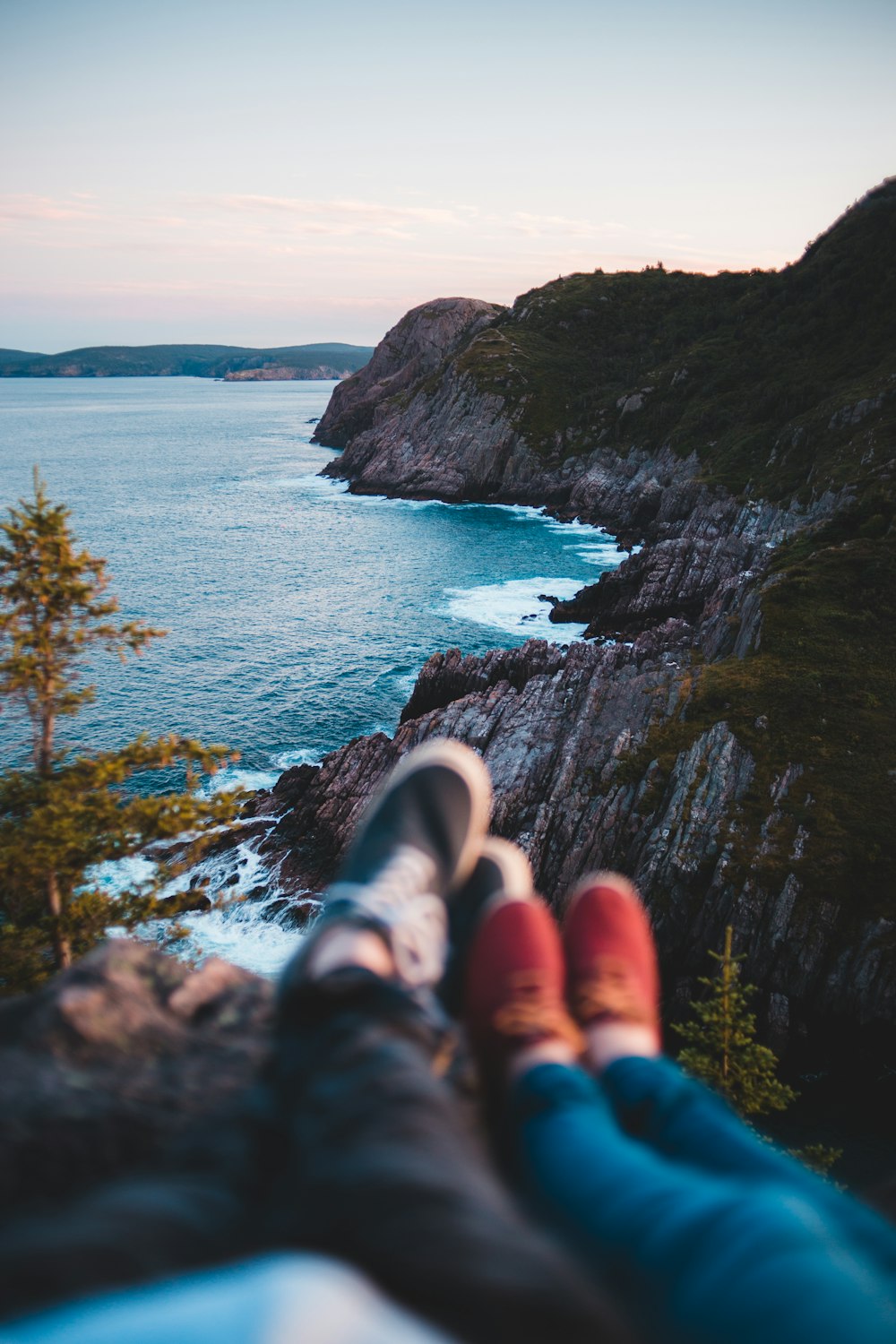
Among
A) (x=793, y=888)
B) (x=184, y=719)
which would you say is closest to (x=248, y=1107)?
(x=793, y=888)

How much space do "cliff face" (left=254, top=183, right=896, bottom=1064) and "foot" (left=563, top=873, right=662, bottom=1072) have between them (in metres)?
17.3

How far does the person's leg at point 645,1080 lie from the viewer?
259 centimetres

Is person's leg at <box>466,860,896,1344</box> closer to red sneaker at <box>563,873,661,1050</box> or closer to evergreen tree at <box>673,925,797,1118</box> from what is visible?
red sneaker at <box>563,873,661,1050</box>

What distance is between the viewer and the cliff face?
65.0 feet

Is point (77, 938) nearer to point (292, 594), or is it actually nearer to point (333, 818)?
point (333, 818)

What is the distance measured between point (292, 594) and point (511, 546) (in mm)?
24013

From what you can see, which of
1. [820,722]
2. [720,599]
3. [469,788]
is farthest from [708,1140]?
[720,599]

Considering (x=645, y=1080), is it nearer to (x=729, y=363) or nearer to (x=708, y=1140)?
(x=708, y=1140)

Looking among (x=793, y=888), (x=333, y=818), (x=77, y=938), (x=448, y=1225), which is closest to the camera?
(x=448, y=1225)

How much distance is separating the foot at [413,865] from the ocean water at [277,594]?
→ 997 cm

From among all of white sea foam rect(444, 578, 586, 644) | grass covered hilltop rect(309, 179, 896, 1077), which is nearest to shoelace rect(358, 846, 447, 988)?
grass covered hilltop rect(309, 179, 896, 1077)

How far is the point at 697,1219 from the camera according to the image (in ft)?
7.41

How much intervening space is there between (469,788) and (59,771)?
528cm

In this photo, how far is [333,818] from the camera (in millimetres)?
29578
